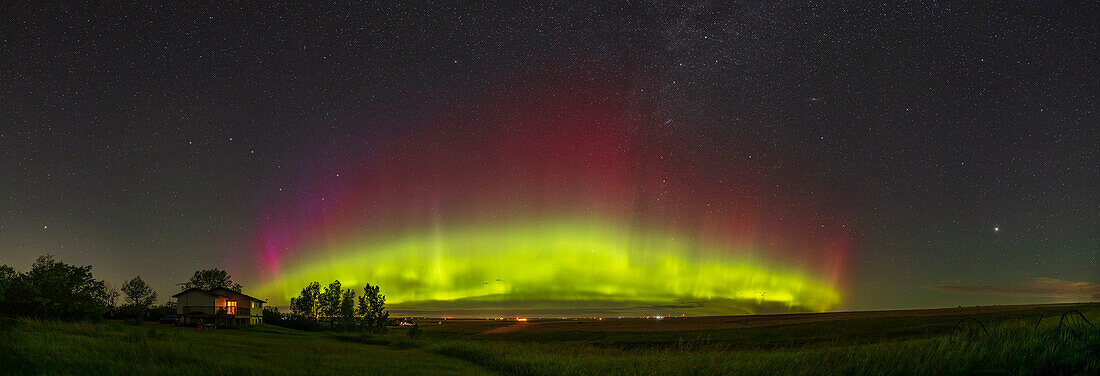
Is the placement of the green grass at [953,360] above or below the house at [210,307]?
above

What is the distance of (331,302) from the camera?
12194 cm

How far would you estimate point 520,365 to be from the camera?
75.3 ft

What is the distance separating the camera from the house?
71.2 meters

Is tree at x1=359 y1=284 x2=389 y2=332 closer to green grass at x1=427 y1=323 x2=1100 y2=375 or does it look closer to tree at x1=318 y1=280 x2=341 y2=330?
tree at x1=318 y1=280 x2=341 y2=330

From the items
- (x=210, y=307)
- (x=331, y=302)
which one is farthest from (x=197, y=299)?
(x=331, y=302)

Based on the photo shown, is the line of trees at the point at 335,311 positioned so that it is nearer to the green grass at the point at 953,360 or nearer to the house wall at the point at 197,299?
the house wall at the point at 197,299

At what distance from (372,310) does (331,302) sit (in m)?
18.7

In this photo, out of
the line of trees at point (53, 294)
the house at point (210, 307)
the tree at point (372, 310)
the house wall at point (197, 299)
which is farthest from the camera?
the tree at point (372, 310)

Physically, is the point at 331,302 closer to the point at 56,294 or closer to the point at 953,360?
the point at 56,294

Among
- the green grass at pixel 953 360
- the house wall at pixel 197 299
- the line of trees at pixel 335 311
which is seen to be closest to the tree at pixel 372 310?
the line of trees at pixel 335 311

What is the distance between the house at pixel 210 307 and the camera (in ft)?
234

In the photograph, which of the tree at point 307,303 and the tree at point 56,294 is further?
the tree at point 307,303

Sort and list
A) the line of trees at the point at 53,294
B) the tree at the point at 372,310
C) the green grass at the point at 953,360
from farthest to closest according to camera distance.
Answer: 1. the tree at the point at 372,310
2. the line of trees at the point at 53,294
3. the green grass at the point at 953,360

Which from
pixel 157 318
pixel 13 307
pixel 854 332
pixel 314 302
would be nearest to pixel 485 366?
pixel 13 307
